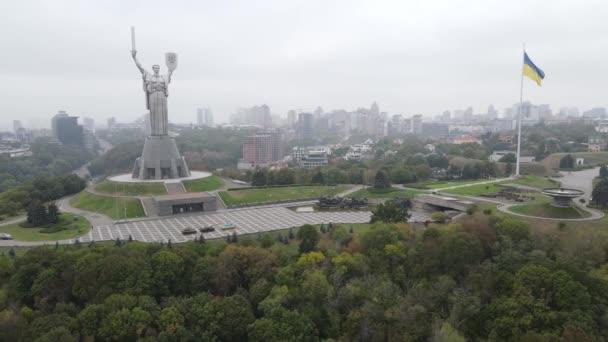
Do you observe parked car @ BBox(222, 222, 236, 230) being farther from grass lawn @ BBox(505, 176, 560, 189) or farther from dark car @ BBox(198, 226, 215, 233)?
grass lawn @ BBox(505, 176, 560, 189)

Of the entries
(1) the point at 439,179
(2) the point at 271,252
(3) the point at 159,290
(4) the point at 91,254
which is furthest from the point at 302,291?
(1) the point at 439,179

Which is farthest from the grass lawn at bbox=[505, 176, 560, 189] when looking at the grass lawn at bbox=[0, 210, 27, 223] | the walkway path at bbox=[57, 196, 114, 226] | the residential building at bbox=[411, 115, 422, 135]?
the residential building at bbox=[411, 115, 422, 135]

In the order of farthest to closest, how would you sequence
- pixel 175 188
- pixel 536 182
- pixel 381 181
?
1. pixel 536 182
2. pixel 381 181
3. pixel 175 188

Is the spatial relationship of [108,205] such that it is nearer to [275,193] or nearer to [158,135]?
[158,135]

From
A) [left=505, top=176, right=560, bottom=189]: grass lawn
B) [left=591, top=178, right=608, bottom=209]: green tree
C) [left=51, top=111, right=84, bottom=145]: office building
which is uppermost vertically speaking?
[left=51, top=111, right=84, bottom=145]: office building

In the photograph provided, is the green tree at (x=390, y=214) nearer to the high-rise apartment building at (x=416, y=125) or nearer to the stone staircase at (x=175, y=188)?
the stone staircase at (x=175, y=188)

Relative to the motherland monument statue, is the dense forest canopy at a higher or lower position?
lower

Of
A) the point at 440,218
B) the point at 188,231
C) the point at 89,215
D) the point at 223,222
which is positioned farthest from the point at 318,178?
the point at 89,215
